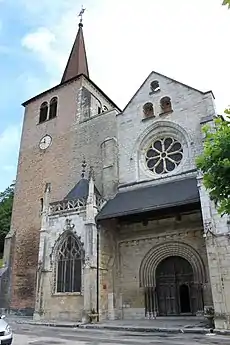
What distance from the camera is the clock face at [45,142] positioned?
2185 cm

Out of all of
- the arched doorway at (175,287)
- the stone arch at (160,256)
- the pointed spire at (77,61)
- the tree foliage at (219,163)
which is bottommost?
the arched doorway at (175,287)

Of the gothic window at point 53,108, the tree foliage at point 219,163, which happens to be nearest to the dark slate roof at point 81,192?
the gothic window at point 53,108

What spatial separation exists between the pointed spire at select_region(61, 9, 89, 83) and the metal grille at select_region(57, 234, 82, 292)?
50.5ft

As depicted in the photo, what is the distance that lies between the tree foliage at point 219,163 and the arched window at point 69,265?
8652mm

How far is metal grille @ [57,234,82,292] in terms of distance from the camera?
1330cm

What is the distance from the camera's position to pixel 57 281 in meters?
13.7

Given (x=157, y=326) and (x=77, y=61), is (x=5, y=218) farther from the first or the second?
(x=157, y=326)

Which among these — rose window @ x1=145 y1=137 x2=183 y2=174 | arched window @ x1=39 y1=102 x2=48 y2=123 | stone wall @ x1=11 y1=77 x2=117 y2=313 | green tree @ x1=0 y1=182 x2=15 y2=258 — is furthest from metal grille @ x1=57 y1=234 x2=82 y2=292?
green tree @ x1=0 y1=182 x2=15 y2=258

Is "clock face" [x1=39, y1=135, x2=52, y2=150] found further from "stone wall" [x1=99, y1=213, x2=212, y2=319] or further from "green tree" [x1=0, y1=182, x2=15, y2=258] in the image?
"green tree" [x1=0, y1=182, x2=15, y2=258]

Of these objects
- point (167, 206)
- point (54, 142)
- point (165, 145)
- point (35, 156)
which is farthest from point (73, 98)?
point (167, 206)

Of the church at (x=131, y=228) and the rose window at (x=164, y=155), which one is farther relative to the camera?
the rose window at (x=164, y=155)

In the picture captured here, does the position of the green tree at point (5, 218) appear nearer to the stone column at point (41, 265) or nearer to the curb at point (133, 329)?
the stone column at point (41, 265)

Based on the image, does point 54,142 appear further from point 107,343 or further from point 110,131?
point 107,343

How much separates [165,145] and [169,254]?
18.7 feet
